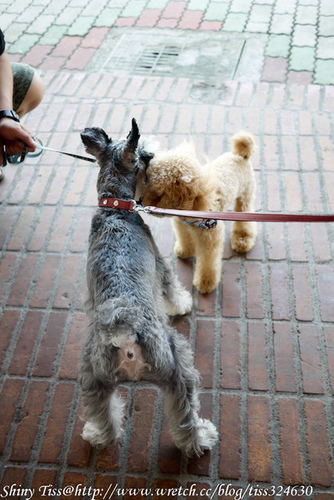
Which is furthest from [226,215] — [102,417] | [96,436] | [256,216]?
[96,436]

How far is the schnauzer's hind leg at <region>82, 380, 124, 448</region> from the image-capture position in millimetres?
2189

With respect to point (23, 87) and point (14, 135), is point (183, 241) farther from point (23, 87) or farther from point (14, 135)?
point (23, 87)

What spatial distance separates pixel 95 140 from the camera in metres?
2.50

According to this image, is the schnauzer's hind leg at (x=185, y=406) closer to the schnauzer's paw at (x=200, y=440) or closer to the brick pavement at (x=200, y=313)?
the schnauzer's paw at (x=200, y=440)

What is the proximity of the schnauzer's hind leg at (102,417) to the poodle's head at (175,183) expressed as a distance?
3.82 ft

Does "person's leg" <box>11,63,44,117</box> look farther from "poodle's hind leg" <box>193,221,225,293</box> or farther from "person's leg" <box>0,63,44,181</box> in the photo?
"poodle's hind leg" <box>193,221,225,293</box>

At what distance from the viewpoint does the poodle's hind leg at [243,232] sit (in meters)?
3.48

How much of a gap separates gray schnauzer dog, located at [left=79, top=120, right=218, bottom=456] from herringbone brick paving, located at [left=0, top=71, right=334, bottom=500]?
0.19 metres

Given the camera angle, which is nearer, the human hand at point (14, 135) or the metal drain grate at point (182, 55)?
the human hand at point (14, 135)

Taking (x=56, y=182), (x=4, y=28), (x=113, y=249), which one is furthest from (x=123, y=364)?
(x=4, y=28)

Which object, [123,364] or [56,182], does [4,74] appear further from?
[123,364]

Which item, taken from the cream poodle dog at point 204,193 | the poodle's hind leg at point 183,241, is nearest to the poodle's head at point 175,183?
the cream poodle dog at point 204,193

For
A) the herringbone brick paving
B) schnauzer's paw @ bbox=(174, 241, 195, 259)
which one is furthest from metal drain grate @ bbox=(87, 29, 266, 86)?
schnauzer's paw @ bbox=(174, 241, 195, 259)

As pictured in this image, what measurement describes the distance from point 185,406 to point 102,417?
0.45 meters
